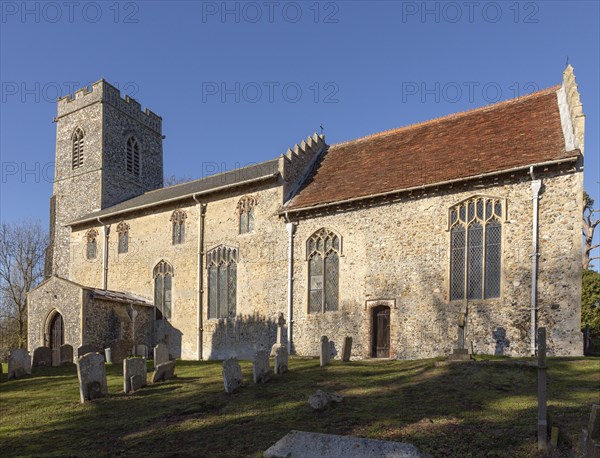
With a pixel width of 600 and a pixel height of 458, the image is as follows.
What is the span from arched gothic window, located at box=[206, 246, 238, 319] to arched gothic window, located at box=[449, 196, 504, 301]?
9.57m

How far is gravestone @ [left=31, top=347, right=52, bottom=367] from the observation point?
55.2 ft

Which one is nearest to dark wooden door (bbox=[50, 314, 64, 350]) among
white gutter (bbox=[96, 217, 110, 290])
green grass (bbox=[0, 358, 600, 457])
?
white gutter (bbox=[96, 217, 110, 290])

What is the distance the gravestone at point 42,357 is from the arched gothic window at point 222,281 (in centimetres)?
655

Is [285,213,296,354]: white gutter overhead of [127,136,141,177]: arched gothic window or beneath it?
beneath

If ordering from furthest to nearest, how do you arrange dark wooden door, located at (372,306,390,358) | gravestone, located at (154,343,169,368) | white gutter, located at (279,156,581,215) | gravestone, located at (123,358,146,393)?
dark wooden door, located at (372,306,390,358) < gravestone, located at (154,343,169,368) < white gutter, located at (279,156,581,215) < gravestone, located at (123,358,146,393)

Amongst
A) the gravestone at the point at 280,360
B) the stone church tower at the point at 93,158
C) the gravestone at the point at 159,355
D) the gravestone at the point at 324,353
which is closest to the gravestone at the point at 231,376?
the gravestone at the point at 280,360

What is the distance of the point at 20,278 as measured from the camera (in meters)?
36.7

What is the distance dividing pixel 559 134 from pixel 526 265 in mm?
4653

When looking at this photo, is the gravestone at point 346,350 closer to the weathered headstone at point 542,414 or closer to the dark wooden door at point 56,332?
the weathered headstone at point 542,414

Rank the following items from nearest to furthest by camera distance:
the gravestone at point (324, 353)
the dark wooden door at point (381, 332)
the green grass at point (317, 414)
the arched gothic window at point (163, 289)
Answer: the green grass at point (317, 414) < the gravestone at point (324, 353) < the dark wooden door at point (381, 332) < the arched gothic window at point (163, 289)

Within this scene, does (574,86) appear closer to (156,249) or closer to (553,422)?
(553,422)

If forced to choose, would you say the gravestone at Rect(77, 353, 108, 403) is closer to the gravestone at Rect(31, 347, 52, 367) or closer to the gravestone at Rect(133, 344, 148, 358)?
the gravestone at Rect(31, 347, 52, 367)

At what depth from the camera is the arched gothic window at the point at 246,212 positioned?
1983 centimetres

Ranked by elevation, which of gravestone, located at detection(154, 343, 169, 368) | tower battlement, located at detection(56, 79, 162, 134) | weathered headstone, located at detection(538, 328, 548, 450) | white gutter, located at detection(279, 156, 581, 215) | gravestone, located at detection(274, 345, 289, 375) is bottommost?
gravestone, located at detection(154, 343, 169, 368)
